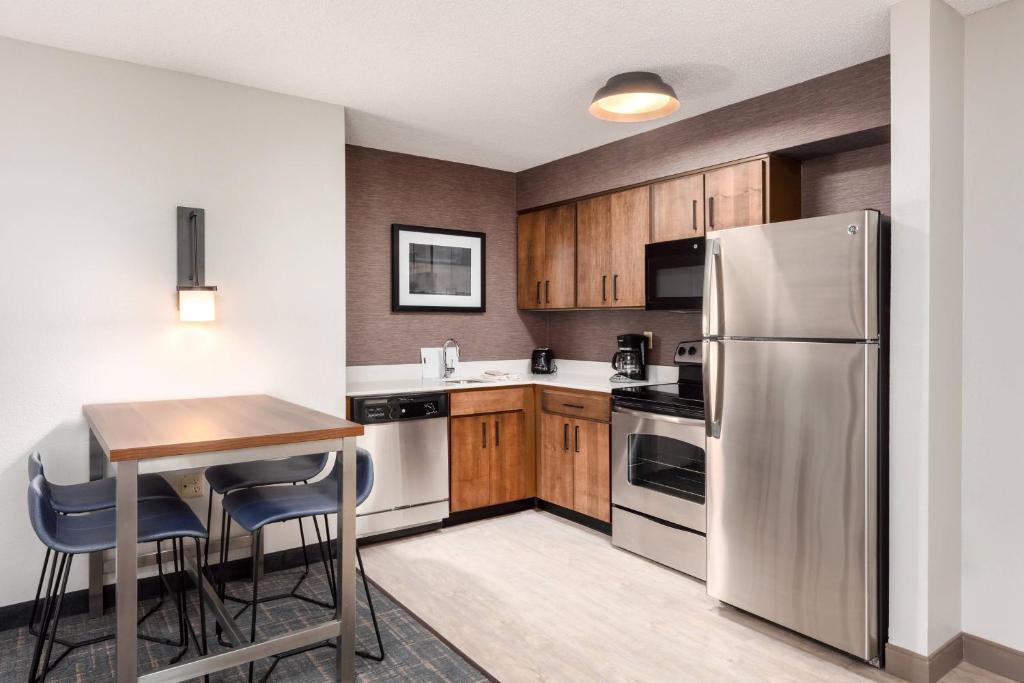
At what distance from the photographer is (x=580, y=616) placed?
2871 millimetres

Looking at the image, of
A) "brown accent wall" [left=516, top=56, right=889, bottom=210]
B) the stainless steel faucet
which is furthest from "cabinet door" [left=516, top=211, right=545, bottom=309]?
the stainless steel faucet

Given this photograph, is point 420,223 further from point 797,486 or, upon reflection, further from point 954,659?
point 954,659

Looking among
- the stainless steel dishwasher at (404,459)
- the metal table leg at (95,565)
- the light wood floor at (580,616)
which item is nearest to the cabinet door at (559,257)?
the stainless steel dishwasher at (404,459)

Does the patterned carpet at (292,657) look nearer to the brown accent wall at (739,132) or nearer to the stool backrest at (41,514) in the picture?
the stool backrest at (41,514)

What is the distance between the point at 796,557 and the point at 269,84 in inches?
128

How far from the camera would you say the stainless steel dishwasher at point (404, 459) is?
3.77 m

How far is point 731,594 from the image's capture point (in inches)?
112

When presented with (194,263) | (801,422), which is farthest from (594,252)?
(194,263)

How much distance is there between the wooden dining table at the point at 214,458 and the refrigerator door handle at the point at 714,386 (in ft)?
5.20

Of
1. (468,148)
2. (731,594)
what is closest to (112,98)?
(468,148)

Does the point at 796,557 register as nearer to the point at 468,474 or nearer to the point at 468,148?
the point at 468,474

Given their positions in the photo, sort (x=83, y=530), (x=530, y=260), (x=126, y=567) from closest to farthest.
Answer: (x=126, y=567) < (x=83, y=530) < (x=530, y=260)

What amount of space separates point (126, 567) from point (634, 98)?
8.87ft

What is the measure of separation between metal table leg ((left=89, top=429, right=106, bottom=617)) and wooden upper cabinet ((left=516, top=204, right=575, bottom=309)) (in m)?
Answer: 2.90
